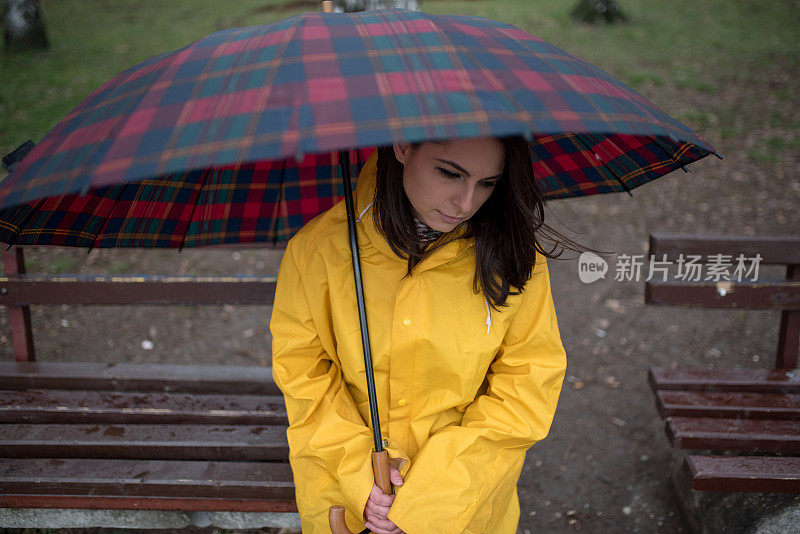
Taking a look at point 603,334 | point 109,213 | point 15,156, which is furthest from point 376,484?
point 603,334

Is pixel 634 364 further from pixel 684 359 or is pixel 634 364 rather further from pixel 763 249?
pixel 763 249

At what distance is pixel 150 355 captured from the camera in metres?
4.49

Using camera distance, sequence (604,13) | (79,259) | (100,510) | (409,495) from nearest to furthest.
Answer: (409,495), (100,510), (79,259), (604,13)

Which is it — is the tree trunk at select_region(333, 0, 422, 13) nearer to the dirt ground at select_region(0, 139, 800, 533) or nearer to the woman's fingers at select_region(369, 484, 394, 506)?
the dirt ground at select_region(0, 139, 800, 533)

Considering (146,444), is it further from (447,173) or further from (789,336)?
(789,336)

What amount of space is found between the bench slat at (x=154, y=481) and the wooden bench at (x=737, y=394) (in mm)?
1766

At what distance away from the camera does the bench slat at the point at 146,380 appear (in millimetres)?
2990

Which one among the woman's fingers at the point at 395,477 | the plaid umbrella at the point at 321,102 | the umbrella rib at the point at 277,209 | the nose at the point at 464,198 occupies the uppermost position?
the plaid umbrella at the point at 321,102

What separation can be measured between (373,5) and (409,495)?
3239 mm

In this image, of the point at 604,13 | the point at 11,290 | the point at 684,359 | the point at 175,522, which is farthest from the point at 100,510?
the point at 604,13

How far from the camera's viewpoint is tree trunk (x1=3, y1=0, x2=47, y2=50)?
9305 millimetres

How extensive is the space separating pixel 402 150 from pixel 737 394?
86.9 inches

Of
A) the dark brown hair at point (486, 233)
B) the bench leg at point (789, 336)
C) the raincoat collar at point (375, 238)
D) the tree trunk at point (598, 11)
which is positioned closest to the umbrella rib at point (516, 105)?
the dark brown hair at point (486, 233)

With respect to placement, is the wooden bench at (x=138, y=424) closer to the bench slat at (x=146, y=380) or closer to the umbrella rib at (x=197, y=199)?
the bench slat at (x=146, y=380)
